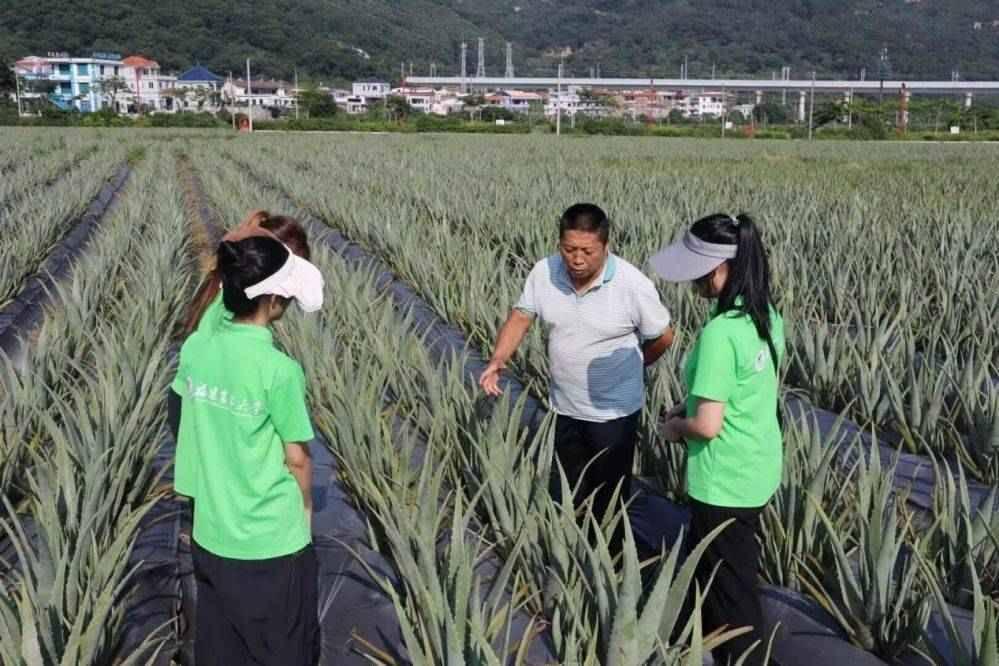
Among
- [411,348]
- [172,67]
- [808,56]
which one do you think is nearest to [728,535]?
[411,348]

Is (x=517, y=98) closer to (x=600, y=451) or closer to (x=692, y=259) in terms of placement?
(x=600, y=451)

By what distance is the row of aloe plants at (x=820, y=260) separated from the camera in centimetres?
346

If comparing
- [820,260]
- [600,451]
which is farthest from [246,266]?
[820,260]

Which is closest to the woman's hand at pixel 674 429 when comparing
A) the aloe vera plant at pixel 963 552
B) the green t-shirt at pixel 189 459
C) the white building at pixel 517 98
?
the aloe vera plant at pixel 963 552

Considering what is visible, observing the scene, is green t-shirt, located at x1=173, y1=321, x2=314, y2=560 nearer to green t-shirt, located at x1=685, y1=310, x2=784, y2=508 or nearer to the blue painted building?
green t-shirt, located at x1=685, y1=310, x2=784, y2=508

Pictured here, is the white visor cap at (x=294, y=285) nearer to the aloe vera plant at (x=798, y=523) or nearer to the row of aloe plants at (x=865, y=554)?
the row of aloe plants at (x=865, y=554)

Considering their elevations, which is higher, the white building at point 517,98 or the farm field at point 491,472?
the white building at point 517,98

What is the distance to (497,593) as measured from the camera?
199 centimetres

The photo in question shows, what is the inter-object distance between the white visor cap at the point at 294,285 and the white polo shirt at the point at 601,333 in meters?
0.94

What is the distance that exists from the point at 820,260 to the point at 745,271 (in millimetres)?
4347

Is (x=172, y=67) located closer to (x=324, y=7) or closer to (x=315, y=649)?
(x=324, y=7)

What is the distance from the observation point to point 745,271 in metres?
1.91

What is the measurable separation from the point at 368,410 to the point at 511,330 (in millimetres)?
477

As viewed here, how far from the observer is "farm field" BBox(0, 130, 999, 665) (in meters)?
1.91
